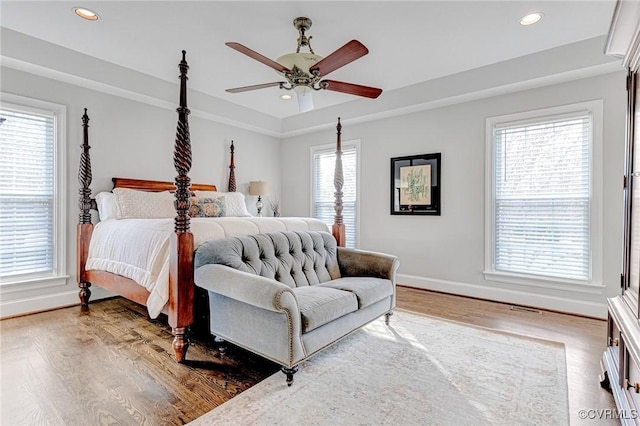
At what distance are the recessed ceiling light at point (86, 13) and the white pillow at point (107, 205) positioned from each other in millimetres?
1731

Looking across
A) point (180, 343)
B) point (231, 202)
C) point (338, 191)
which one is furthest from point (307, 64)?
point (180, 343)

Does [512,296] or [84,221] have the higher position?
[84,221]

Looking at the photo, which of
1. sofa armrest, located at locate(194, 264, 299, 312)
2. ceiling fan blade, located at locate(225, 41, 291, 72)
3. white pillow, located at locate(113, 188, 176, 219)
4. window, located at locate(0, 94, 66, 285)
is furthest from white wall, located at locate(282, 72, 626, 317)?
window, located at locate(0, 94, 66, 285)

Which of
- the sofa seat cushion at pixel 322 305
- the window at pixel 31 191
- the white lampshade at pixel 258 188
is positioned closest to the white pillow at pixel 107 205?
the window at pixel 31 191

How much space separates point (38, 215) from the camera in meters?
3.53

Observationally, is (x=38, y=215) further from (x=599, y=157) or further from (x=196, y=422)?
(x=599, y=157)

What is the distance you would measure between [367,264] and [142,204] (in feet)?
8.50

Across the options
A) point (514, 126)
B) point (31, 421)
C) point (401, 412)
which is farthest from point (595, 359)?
point (31, 421)

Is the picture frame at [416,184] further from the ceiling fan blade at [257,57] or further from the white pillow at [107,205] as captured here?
the white pillow at [107,205]

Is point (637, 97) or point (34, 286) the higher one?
point (637, 97)

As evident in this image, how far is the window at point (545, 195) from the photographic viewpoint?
336cm

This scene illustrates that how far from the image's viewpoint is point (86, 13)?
283 cm

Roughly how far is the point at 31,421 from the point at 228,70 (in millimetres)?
3616

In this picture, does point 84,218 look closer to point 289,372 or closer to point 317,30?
point 289,372
